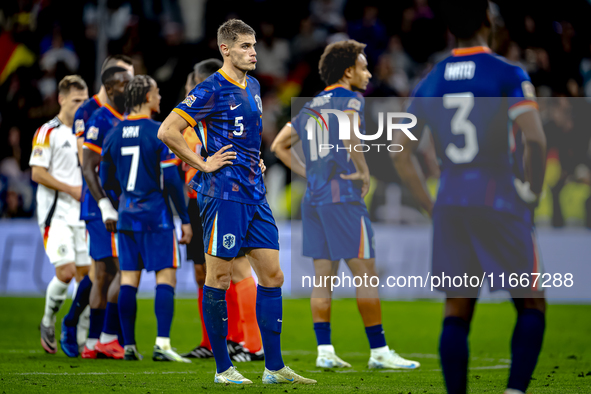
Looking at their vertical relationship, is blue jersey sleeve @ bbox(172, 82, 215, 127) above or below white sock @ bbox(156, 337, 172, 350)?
above

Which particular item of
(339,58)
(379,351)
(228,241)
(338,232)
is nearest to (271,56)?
(339,58)

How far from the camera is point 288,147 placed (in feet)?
21.5

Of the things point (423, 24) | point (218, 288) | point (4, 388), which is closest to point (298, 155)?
point (218, 288)

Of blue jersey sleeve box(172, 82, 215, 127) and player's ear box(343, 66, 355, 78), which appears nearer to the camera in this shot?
blue jersey sleeve box(172, 82, 215, 127)

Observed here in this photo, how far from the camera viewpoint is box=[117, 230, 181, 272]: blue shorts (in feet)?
20.8

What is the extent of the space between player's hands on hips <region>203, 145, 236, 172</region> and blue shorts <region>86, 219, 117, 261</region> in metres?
2.32

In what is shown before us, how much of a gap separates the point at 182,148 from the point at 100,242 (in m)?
2.45

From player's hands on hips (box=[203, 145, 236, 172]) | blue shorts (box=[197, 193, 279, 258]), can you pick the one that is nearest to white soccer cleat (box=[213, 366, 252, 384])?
blue shorts (box=[197, 193, 279, 258])

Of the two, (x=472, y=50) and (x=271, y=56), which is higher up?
(x=271, y=56)

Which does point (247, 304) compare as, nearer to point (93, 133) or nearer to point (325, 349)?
point (325, 349)

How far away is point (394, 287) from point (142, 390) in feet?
Result: 28.2

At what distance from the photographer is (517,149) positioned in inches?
137

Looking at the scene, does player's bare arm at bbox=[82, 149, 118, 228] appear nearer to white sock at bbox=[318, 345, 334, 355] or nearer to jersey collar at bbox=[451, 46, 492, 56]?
white sock at bbox=[318, 345, 334, 355]

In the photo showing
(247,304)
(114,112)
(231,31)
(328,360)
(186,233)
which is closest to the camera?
(231,31)
